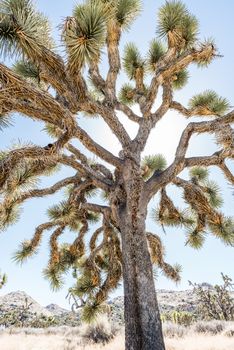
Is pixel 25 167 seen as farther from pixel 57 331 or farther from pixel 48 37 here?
pixel 57 331

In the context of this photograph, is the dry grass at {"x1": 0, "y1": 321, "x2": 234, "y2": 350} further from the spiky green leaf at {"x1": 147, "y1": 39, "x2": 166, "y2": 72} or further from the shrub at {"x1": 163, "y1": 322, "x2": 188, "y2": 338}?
the spiky green leaf at {"x1": 147, "y1": 39, "x2": 166, "y2": 72}

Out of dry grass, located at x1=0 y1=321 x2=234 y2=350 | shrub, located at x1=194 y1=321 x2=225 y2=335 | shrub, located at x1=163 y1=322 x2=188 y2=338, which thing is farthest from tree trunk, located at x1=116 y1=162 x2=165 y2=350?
shrub, located at x1=194 y1=321 x2=225 y2=335

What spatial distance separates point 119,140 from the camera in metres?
5.39

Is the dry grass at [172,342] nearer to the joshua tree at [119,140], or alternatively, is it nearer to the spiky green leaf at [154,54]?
the joshua tree at [119,140]

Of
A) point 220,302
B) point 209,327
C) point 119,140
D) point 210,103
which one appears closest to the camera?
point 119,140

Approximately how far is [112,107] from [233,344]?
4568 millimetres

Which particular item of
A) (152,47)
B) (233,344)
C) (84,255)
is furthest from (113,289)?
(152,47)

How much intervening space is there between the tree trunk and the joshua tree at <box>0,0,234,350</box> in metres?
0.01

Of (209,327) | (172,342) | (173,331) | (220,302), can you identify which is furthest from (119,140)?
(220,302)

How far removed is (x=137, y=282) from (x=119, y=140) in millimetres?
2195

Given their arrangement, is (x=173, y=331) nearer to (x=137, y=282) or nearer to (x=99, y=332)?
(x=99, y=332)

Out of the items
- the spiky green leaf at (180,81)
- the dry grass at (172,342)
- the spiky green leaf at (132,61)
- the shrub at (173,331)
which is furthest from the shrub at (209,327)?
the spiky green leaf at (132,61)

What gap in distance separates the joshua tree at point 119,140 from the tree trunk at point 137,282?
0.5 inches

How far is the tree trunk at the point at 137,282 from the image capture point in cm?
417
